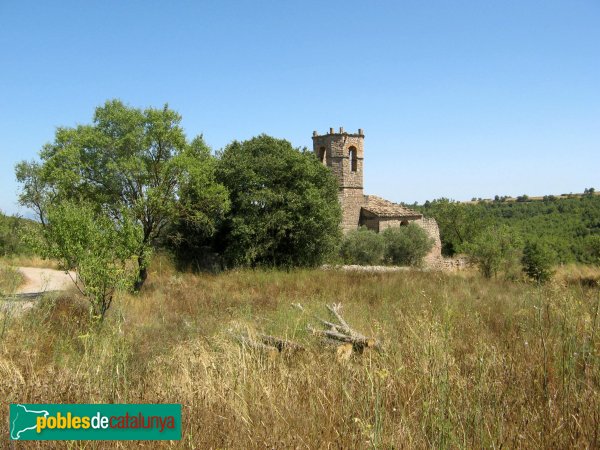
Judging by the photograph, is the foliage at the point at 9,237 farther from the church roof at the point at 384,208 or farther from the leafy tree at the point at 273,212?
the church roof at the point at 384,208

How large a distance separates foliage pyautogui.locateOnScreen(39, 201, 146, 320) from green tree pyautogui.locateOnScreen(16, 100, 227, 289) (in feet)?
12.9

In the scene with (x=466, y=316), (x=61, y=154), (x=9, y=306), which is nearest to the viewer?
(x=466, y=316)

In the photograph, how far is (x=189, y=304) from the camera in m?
9.60

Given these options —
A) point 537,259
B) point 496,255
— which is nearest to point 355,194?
point 496,255

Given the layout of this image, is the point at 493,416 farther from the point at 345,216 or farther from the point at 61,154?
the point at 345,216

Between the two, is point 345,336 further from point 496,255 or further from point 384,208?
point 384,208

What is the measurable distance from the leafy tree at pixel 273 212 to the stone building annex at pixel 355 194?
31.9ft

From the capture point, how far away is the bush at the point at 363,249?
80.1 ft

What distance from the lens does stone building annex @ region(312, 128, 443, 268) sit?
2872cm

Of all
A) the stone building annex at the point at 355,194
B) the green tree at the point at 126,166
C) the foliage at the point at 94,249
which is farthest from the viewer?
the stone building annex at the point at 355,194

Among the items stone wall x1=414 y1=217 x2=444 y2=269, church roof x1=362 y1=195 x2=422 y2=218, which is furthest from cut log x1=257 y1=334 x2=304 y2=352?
church roof x1=362 y1=195 x2=422 y2=218

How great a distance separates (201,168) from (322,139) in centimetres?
1712

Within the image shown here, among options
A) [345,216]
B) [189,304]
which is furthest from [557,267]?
[189,304]

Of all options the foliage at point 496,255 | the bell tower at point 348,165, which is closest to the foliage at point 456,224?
the bell tower at point 348,165
